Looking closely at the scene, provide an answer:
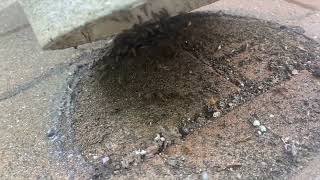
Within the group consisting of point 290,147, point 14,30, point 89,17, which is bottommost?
point 290,147

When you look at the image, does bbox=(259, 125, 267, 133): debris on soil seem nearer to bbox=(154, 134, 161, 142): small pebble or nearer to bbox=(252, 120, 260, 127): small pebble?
bbox=(252, 120, 260, 127): small pebble

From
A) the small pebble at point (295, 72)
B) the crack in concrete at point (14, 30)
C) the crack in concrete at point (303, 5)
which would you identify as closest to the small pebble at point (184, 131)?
the small pebble at point (295, 72)

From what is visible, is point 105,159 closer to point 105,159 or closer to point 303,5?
point 105,159

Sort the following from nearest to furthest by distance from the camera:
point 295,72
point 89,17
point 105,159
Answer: point 89,17, point 105,159, point 295,72

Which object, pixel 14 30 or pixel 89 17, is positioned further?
pixel 14 30

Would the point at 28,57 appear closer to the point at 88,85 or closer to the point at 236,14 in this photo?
the point at 88,85

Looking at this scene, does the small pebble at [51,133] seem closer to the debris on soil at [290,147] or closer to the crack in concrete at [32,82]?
the crack in concrete at [32,82]

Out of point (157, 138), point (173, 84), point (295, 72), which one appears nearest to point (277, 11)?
point (295, 72)
